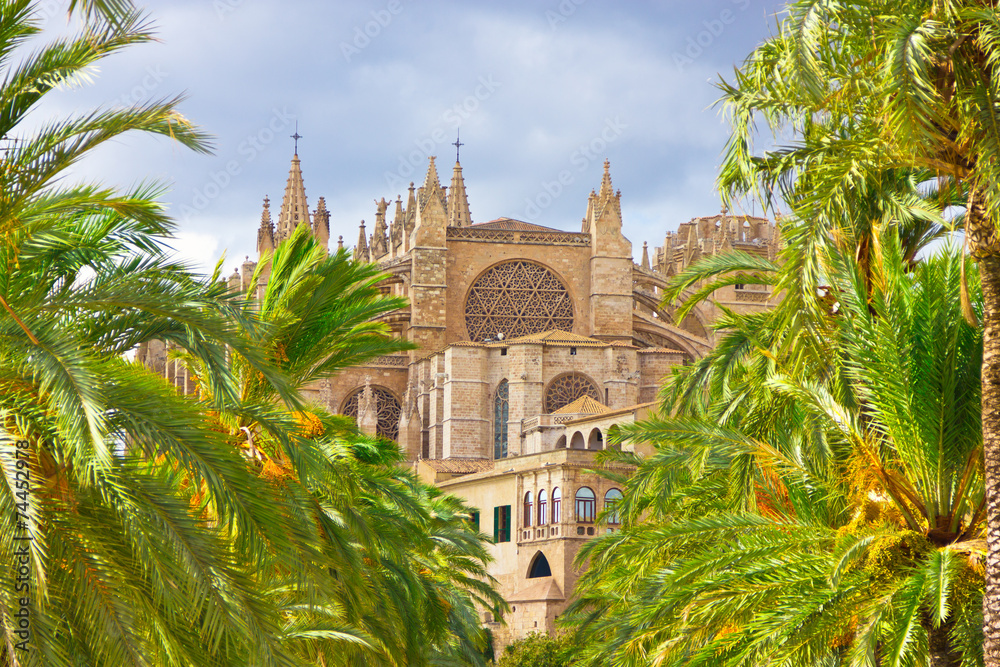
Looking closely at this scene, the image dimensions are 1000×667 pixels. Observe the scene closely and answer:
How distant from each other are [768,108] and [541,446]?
104ft

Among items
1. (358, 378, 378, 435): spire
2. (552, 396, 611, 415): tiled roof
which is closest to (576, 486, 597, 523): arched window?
(552, 396, 611, 415): tiled roof

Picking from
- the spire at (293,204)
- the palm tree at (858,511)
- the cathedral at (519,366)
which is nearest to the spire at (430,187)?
the cathedral at (519,366)

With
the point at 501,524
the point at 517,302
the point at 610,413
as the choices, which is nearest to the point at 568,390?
the point at 610,413

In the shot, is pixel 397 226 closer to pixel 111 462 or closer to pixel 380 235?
pixel 380 235

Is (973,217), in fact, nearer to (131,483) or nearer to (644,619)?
(644,619)

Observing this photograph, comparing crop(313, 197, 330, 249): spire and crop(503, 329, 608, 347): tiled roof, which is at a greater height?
crop(313, 197, 330, 249): spire

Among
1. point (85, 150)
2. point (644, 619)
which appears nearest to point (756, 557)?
point (644, 619)

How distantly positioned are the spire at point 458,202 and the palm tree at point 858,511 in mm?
53039

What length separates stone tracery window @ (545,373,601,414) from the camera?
4422cm

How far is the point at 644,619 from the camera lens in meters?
10.2

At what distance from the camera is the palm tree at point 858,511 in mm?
8922

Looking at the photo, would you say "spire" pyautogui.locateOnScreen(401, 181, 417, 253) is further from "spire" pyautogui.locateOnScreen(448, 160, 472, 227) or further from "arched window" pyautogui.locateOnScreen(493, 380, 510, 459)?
"arched window" pyautogui.locateOnScreen(493, 380, 510, 459)

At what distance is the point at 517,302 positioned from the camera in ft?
167

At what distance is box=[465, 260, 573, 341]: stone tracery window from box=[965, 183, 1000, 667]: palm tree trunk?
41659 mm
